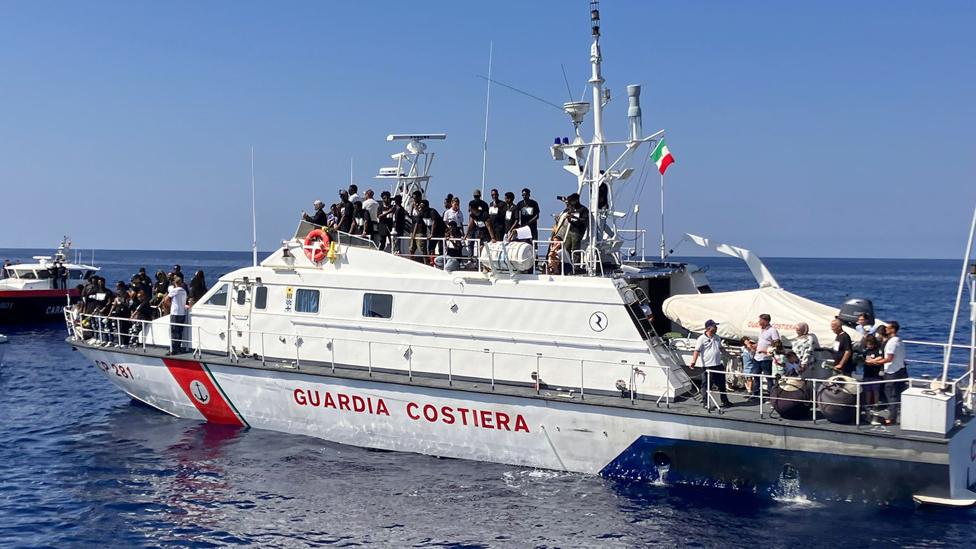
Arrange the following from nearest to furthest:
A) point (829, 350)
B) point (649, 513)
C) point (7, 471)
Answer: point (649, 513), point (829, 350), point (7, 471)

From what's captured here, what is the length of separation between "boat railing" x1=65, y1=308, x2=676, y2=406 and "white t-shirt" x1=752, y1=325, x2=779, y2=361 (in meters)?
1.37

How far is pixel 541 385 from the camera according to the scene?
13.5 meters

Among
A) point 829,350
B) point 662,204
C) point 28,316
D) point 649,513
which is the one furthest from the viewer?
point 28,316

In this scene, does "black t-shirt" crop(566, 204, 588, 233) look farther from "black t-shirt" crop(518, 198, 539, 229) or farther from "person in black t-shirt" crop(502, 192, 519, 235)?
"person in black t-shirt" crop(502, 192, 519, 235)

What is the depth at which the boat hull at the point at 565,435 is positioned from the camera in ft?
36.8

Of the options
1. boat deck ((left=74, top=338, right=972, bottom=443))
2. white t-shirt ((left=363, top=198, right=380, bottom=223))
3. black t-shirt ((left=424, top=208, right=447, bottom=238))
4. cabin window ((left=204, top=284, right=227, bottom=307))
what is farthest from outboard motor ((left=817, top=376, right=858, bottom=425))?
cabin window ((left=204, top=284, right=227, bottom=307))

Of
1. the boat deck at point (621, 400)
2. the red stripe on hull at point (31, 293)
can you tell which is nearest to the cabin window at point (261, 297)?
the boat deck at point (621, 400)

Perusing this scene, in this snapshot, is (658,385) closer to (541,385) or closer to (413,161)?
(541,385)

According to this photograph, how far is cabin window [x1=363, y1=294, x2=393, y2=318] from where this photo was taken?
14713mm

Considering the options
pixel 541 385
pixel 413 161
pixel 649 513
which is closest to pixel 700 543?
pixel 649 513

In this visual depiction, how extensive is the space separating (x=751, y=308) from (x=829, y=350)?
51.4 inches

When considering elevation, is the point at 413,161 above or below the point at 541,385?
above

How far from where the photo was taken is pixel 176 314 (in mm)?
16297

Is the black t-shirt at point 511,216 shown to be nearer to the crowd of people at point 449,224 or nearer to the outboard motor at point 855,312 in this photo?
the crowd of people at point 449,224
